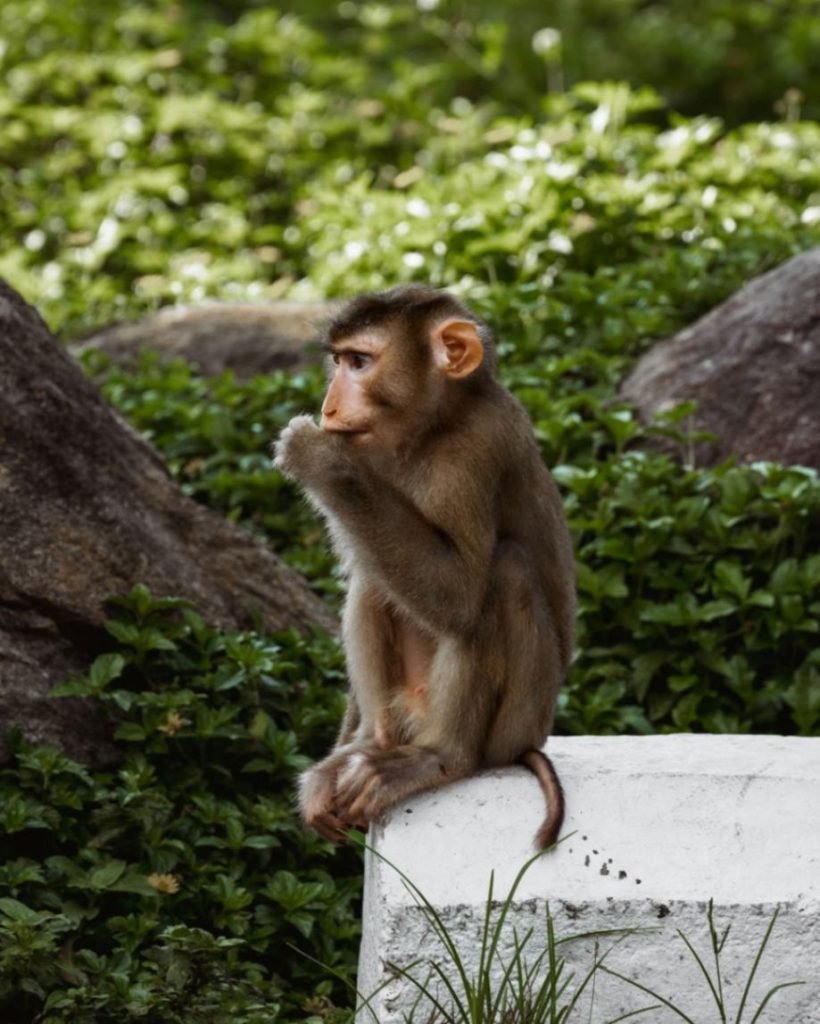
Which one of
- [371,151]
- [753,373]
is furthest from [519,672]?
[371,151]

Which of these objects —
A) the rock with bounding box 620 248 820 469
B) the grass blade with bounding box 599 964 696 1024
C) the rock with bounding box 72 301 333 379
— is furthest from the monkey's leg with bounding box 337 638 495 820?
the rock with bounding box 72 301 333 379

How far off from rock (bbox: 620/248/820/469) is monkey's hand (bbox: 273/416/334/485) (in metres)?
3.21

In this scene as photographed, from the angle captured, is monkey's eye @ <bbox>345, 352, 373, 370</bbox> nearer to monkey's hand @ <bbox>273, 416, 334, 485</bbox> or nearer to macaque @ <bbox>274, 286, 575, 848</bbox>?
macaque @ <bbox>274, 286, 575, 848</bbox>

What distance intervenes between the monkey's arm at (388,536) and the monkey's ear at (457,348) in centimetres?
36

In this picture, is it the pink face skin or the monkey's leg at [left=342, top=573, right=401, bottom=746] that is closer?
the pink face skin

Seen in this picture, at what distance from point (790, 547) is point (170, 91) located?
317 inches

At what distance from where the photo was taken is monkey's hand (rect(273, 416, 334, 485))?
4.06 m

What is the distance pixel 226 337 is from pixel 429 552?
16.8 ft

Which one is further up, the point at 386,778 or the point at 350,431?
the point at 350,431

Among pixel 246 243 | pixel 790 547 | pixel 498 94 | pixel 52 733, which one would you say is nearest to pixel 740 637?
pixel 790 547

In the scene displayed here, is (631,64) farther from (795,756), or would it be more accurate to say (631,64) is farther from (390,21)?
(795,756)

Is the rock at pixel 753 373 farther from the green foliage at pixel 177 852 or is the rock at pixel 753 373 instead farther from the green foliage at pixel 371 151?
the green foliage at pixel 177 852

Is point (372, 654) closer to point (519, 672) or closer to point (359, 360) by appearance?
point (519, 672)

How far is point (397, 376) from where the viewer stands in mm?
4250
